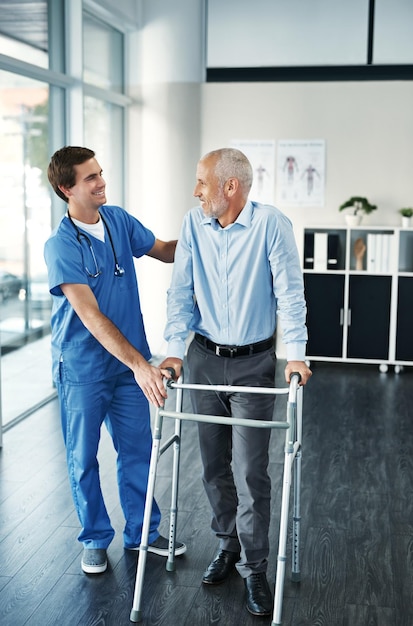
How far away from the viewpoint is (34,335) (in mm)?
5309

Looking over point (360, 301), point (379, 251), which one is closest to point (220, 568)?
point (360, 301)

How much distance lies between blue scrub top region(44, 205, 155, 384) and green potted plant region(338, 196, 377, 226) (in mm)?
3671

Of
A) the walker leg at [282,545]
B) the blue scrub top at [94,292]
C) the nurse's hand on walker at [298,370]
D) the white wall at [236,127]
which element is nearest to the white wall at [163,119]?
the white wall at [236,127]

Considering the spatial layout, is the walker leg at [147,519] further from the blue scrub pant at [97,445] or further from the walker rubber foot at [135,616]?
the blue scrub pant at [97,445]

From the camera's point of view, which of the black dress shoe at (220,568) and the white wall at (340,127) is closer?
the black dress shoe at (220,568)

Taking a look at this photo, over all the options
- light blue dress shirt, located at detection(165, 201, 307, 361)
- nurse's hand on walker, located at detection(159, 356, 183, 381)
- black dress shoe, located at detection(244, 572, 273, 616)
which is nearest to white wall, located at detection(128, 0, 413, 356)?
light blue dress shirt, located at detection(165, 201, 307, 361)

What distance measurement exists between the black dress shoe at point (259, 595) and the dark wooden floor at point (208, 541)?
0.04 metres

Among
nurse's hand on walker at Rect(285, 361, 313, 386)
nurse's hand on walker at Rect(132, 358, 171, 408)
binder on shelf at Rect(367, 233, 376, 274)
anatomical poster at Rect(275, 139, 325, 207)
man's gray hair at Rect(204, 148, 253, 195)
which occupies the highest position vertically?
anatomical poster at Rect(275, 139, 325, 207)

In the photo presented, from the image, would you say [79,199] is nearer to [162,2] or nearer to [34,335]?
[34,335]

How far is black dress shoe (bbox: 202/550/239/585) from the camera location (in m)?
2.95

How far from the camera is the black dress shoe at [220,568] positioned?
9.68 ft

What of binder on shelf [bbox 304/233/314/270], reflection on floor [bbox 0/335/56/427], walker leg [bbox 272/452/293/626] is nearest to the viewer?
walker leg [bbox 272/452/293/626]

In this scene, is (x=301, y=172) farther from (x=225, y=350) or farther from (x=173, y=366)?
(x=173, y=366)

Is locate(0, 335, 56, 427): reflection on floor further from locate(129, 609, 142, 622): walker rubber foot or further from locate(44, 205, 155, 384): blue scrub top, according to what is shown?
locate(129, 609, 142, 622): walker rubber foot
